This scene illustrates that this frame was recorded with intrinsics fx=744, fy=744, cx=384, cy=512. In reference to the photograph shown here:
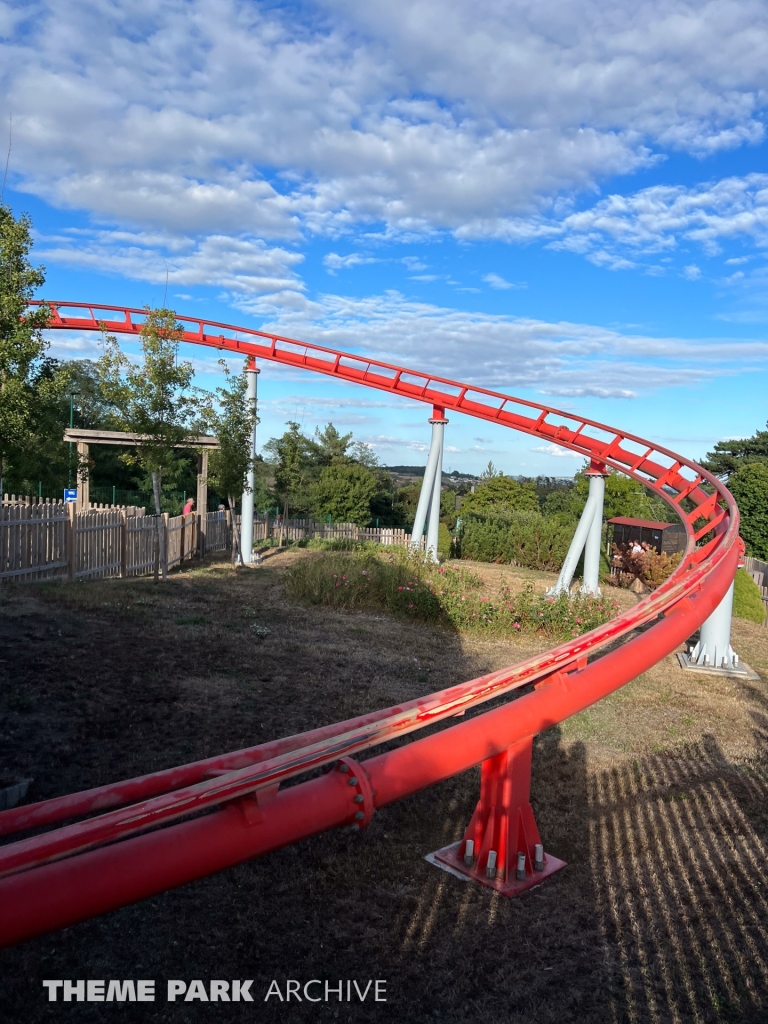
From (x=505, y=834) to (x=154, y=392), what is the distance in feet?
35.5

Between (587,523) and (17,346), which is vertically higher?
(17,346)

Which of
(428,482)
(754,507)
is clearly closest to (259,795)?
(428,482)

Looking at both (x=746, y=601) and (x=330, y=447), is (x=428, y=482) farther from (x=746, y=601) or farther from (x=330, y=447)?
(x=330, y=447)

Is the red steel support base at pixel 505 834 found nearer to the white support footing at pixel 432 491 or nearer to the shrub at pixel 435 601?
the shrub at pixel 435 601

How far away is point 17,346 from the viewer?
9.43 meters

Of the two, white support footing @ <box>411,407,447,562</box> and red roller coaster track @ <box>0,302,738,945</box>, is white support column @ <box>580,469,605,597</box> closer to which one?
white support footing @ <box>411,407,447,562</box>

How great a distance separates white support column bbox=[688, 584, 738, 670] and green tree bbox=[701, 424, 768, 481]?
129ft

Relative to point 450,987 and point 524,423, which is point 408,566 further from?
point 450,987

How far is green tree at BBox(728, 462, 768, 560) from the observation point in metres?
34.9

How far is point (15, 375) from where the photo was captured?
9.53 meters

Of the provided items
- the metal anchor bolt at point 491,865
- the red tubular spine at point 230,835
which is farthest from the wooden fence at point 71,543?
the red tubular spine at point 230,835

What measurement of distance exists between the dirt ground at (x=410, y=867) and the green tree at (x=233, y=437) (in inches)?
358

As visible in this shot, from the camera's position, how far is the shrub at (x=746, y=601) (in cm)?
1485

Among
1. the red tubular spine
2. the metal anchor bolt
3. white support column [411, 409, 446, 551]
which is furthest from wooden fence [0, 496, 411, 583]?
the red tubular spine
